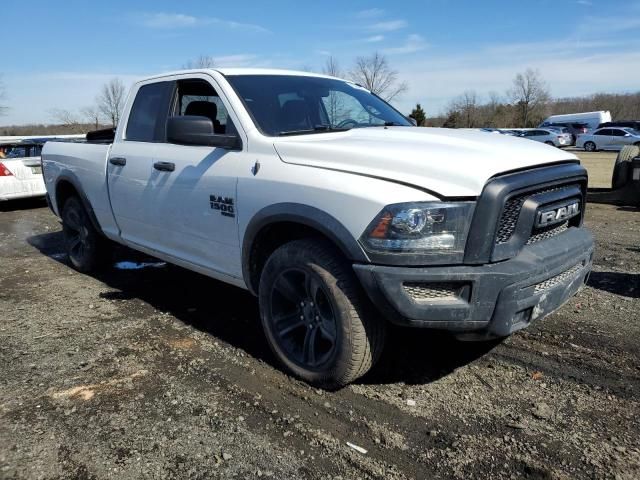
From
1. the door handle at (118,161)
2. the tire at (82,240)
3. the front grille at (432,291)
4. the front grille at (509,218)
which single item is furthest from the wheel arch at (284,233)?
the tire at (82,240)

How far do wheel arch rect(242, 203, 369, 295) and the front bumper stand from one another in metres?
0.16

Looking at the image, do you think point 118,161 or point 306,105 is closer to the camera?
point 306,105

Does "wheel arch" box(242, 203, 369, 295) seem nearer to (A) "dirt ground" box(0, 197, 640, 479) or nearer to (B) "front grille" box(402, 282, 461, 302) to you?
(B) "front grille" box(402, 282, 461, 302)

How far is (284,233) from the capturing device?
3.51 metres

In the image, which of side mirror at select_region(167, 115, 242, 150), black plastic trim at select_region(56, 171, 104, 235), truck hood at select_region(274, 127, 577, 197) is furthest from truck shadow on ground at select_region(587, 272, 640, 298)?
black plastic trim at select_region(56, 171, 104, 235)

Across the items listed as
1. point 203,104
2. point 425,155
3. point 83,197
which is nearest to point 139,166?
point 203,104

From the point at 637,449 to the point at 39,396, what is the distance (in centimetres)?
Answer: 333

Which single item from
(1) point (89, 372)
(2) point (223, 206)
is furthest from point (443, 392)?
(1) point (89, 372)

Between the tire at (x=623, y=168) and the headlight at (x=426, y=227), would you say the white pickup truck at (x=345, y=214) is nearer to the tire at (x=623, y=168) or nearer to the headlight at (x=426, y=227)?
the headlight at (x=426, y=227)

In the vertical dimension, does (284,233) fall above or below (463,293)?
above

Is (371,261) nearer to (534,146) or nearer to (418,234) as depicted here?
(418,234)

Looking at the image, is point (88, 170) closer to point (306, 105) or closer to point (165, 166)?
point (165, 166)

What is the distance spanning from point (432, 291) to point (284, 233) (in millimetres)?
1102

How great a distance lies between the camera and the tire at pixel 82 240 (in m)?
5.90
